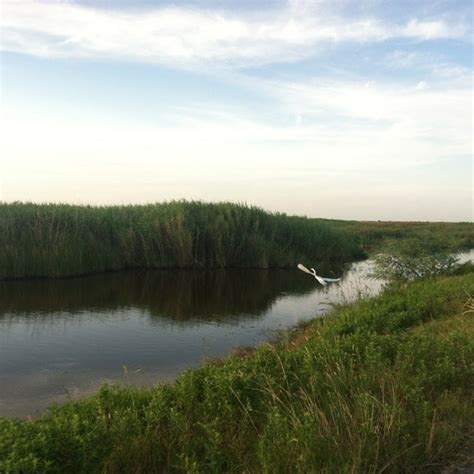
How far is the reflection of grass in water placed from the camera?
474 inches

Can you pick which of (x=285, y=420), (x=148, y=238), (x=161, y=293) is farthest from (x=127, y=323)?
(x=148, y=238)

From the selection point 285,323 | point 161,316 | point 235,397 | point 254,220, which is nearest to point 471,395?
point 235,397

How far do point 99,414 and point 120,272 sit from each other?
13.7 metres

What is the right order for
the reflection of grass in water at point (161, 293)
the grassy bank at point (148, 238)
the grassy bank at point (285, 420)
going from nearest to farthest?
the grassy bank at point (285, 420), the reflection of grass in water at point (161, 293), the grassy bank at point (148, 238)

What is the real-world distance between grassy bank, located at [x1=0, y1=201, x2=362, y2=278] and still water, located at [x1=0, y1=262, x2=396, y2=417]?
0.82 metres

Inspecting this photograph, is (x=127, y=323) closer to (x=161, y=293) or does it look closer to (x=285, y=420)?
(x=161, y=293)

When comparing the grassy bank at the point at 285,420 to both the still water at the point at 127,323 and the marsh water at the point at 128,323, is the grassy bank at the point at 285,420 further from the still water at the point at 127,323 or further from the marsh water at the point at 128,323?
the marsh water at the point at 128,323

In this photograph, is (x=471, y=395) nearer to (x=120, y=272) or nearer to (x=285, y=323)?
(x=285, y=323)

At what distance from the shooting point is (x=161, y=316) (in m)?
11.5

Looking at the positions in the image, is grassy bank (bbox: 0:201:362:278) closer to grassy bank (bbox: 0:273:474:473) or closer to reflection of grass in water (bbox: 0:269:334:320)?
reflection of grass in water (bbox: 0:269:334:320)

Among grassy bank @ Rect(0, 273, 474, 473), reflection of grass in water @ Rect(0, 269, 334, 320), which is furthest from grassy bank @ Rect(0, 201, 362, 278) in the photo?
grassy bank @ Rect(0, 273, 474, 473)

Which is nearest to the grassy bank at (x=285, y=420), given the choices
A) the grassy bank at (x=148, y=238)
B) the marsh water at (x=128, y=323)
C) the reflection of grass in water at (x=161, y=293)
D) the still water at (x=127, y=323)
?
the still water at (x=127, y=323)

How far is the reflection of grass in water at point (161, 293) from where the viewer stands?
39.5ft

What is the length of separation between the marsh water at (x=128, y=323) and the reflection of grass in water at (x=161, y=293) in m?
0.03
